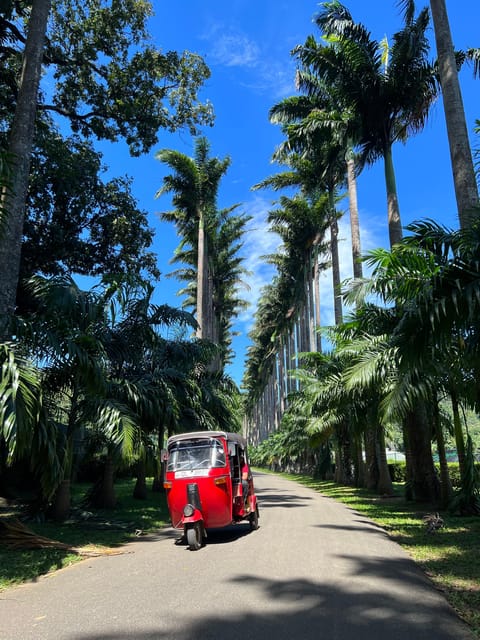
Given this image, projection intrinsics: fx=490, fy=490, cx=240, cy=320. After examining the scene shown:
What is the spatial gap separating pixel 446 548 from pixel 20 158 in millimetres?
12244

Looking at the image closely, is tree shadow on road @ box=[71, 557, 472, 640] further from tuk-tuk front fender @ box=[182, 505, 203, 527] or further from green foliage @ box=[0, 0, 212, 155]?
green foliage @ box=[0, 0, 212, 155]

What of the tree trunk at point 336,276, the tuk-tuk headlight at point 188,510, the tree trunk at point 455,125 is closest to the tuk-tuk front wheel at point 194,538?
the tuk-tuk headlight at point 188,510

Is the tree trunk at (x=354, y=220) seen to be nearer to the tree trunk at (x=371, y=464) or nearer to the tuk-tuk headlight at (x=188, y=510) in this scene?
the tree trunk at (x=371, y=464)

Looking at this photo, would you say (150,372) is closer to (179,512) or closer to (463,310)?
(179,512)

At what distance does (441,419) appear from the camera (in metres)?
17.1

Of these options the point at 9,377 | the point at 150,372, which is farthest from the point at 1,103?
the point at 9,377

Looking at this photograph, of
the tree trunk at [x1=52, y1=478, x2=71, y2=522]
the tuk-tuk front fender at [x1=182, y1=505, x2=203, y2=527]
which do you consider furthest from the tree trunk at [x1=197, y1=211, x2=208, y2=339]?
the tuk-tuk front fender at [x1=182, y1=505, x2=203, y2=527]

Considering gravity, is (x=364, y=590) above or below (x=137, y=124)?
below

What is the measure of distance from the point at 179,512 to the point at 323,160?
22.4 m

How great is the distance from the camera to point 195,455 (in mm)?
10484

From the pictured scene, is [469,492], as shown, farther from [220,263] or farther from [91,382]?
[220,263]

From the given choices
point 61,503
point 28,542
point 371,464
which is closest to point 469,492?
point 28,542

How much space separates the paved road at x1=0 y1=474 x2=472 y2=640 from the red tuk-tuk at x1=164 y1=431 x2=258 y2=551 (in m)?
0.52

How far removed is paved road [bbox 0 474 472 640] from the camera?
15.2 ft
